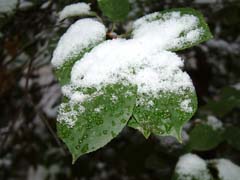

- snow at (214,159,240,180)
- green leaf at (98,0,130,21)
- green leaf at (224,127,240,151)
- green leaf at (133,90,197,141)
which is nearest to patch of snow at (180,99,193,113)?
green leaf at (133,90,197,141)

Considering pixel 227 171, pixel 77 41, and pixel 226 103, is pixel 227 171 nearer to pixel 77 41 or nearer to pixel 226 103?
pixel 226 103

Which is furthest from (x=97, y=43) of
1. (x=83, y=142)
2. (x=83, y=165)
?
(x=83, y=165)

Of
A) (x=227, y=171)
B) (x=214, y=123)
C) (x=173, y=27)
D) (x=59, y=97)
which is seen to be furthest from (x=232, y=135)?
(x=59, y=97)

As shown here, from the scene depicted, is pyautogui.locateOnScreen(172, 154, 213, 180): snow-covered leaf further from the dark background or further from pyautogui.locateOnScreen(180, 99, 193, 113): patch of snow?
A: pyautogui.locateOnScreen(180, 99, 193, 113): patch of snow

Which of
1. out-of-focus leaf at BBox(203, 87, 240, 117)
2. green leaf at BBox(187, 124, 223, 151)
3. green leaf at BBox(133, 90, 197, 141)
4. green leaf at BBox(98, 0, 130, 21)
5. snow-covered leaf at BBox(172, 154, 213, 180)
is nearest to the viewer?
green leaf at BBox(133, 90, 197, 141)

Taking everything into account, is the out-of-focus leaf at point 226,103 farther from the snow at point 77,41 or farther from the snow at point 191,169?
the snow at point 77,41

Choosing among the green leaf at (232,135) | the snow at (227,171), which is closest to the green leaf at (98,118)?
the snow at (227,171)
